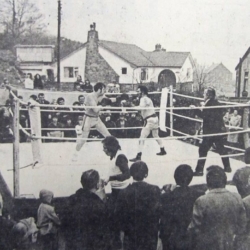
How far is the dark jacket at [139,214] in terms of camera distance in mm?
2352

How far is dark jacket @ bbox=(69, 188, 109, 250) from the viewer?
232 cm

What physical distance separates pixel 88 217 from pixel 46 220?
0.50 meters

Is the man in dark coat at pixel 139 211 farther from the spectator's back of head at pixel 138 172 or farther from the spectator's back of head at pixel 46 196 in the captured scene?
the spectator's back of head at pixel 46 196

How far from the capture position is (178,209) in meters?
2.37

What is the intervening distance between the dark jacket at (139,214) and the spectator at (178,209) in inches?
2.4

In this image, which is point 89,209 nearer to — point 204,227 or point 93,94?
point 204,227

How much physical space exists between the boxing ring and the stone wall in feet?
1.72

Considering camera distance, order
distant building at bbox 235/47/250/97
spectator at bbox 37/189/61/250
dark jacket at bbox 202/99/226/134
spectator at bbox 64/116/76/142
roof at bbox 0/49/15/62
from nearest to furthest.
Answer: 1. spectator at bbox 37/189/61/250
2. roof at bbox 0/49/15/62
3. dark jacket at bbox 202/99/226/134
4. distant building at bbox 235/47/250/97
5. spectator at bbox 64/116/76/142

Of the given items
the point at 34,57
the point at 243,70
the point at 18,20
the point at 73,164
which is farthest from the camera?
the point at 243,70

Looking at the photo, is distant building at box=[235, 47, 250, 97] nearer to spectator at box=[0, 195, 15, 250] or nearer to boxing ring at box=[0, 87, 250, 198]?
boxing ring at box=[0, 87, 250, 198]

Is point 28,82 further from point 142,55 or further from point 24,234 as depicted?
point 24,234

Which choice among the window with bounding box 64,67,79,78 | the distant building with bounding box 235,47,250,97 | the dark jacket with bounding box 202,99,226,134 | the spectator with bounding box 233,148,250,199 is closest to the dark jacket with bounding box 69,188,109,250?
the spectator with bounding box 233,148,250,199

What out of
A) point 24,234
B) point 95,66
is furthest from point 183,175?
point 95,66

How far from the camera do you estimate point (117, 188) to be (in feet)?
9.34
